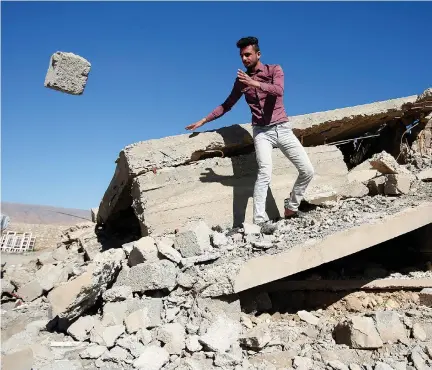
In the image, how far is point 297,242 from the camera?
3.72 meters

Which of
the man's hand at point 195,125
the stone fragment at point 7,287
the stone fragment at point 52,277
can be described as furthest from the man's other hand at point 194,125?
the stone fragment at point 7,287

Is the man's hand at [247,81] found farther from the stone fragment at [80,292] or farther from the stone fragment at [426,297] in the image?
the stone fragment at [426,297]

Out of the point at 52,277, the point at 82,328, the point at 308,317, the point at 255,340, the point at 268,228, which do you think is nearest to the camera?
the point at 255,340

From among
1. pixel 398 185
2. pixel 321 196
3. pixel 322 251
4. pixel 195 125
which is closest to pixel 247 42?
pixel 195 125

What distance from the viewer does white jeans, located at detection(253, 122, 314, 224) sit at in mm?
4258

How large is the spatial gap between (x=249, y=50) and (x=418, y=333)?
10.4 ft

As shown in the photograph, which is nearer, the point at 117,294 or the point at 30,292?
the point at 117,294

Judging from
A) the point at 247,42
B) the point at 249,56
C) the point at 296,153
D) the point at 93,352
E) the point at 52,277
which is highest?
the point at 247,42

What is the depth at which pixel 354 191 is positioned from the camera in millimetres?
5086

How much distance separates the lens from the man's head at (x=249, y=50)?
4.25 m

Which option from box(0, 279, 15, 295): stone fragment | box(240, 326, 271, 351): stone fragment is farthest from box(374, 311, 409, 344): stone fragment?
box(0, 279, 15, 295): stone fragment

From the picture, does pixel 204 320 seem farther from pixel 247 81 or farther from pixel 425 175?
pixel 425 175

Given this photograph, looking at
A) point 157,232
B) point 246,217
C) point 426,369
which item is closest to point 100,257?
point 157,232

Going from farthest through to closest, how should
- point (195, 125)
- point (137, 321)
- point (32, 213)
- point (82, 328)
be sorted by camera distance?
point (32, 213) < point (195, 125) < point (82, 328) < point (137, 321)
